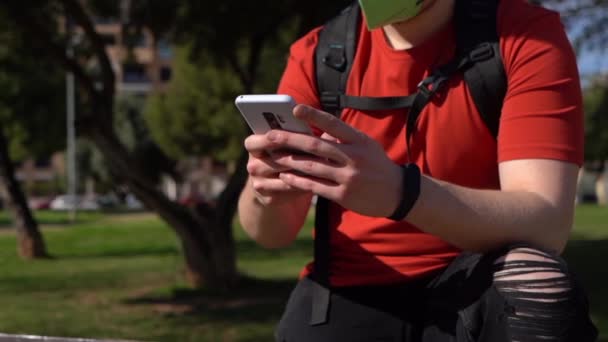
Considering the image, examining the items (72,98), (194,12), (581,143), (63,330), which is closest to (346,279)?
(581,143)

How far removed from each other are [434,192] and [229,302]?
8.99 meters

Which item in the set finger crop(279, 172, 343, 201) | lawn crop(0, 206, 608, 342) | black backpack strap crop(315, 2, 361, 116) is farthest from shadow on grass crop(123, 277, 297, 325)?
finger crop(279, 172, 343, 201)

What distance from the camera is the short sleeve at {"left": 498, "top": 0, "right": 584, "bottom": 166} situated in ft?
6.01

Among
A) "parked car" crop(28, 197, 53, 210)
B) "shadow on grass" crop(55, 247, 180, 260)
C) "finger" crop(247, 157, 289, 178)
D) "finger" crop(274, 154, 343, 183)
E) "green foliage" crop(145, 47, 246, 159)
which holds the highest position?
"finger" crop(274, 154, 343, 183)

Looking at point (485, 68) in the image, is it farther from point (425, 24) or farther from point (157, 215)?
point (157, 215)

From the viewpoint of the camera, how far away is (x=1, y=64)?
52.3ft

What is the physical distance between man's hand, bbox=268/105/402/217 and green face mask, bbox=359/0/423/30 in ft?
1.36

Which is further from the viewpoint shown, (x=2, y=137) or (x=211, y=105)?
(x=211, y=105)

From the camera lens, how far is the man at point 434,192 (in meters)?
1.63

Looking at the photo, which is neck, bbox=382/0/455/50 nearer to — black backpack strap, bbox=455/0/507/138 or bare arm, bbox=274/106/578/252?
black backpack strap, bbox=455/0/507/138

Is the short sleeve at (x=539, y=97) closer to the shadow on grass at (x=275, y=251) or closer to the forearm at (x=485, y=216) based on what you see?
the forearm at (x=485, y=216)

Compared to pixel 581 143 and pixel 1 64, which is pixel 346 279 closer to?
pixel 581 143

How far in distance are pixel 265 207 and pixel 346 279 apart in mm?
292

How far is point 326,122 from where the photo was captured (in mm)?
1543
